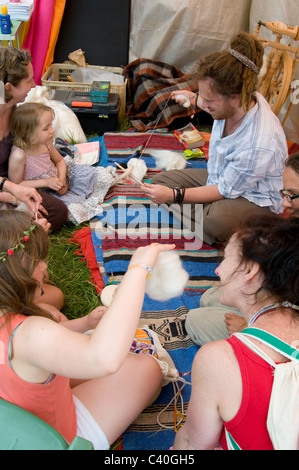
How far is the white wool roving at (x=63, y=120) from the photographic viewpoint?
11.3ft

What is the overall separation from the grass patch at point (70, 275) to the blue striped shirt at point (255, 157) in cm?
105

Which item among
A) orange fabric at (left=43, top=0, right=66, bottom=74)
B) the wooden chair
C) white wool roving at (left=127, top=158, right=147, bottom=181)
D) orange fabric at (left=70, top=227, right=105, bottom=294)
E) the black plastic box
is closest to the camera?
orange fabric at (left=70, top=227, right=105, bottom=294)

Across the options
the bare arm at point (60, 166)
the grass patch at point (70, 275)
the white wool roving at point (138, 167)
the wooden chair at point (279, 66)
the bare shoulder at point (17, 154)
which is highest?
the wooden chair at point (279, 66)

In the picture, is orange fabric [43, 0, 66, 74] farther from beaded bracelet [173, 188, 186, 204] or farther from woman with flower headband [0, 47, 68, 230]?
beaded bracelet [173, 188, 186, 204]

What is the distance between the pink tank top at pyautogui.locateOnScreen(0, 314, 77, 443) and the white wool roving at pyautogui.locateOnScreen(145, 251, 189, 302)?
0.63 meters

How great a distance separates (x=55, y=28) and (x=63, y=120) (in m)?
1.42

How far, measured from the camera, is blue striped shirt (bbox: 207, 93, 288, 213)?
2.28 meters

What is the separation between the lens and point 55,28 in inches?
164

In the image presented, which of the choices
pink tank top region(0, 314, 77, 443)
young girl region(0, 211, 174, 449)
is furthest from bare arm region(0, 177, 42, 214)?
pink tank top region(0, 314, 77, 443)

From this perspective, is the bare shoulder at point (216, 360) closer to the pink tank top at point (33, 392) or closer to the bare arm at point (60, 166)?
the pink tank top at point (33, 392)

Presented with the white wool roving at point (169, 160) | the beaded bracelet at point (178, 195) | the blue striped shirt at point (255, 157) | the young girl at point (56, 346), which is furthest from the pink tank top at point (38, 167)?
the young girl at point (56, 346)
